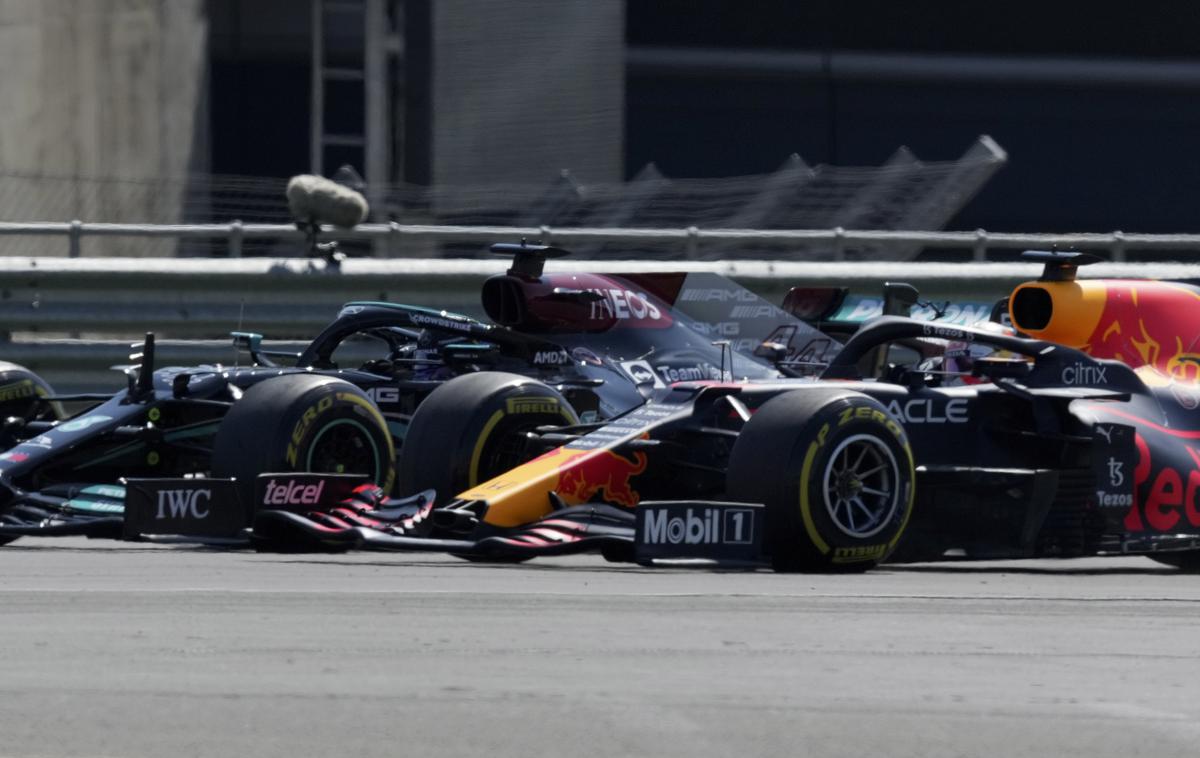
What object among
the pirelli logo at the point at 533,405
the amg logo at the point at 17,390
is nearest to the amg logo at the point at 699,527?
the pirelli logo at the point at 533,405

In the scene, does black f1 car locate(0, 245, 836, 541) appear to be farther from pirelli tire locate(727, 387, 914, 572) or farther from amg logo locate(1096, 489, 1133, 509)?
amg logo locate(1096, 489, 1133, 509)

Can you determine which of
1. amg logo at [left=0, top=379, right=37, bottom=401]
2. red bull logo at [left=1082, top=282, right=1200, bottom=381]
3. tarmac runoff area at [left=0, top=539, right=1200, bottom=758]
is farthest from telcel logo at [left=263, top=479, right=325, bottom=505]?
red bull logo at [left=1082, top=282, right=1200, bottom=381]

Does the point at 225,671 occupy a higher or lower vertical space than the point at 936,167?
lower

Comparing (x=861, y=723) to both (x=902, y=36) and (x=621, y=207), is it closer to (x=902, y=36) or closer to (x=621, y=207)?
(x=621, y=207)

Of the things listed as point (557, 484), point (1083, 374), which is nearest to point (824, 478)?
point (557, 484)

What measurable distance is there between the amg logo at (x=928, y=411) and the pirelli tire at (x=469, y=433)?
1548 mm

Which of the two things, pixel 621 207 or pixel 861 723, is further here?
pixel 621 207

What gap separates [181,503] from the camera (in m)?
8.59

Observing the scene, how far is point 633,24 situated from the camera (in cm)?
2541

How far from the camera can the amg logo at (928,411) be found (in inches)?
313

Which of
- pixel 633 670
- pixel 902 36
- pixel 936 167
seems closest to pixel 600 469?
pixel 633 670

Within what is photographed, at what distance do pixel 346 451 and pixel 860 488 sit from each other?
2.70 meters

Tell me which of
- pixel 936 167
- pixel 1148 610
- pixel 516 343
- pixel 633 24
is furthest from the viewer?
pixel 633 24

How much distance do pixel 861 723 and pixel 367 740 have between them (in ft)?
3.38
